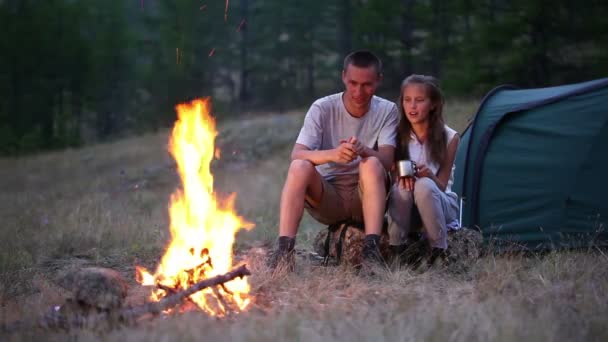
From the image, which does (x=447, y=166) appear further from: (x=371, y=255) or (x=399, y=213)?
(x=371, y=255)

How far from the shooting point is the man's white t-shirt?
4.95 metres

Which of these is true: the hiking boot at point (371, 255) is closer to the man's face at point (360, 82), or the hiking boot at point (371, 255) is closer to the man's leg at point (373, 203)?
the man's leg at point (373, 203)

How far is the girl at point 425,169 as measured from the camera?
4.70 m

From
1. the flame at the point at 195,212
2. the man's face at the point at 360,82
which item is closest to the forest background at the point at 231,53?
the man's face at the point at 360,82

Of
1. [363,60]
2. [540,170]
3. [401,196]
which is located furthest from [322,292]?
[540,170]

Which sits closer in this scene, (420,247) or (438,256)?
(438,256)

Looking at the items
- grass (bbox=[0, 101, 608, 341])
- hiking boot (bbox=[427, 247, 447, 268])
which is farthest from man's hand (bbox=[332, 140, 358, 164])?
hiking boot (bbox=[427, 247, 447, 268])

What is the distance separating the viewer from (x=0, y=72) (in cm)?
2894

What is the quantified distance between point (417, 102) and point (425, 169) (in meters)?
0.49

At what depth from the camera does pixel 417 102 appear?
16.0ft

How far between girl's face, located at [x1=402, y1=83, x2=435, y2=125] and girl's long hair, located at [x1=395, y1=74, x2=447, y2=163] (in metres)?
0.02

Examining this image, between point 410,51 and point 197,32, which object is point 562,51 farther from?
point 197,32

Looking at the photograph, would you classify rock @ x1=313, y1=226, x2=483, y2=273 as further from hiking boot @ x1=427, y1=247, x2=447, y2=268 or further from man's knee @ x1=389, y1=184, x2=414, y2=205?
man's knee @ x1=389, y1=184, x2=414, y2=205

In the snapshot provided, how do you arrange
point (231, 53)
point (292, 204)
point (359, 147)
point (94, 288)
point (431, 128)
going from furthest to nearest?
point (231, 53)
point (431, 128)
point (292, 204)
point (359, 147)
point (94, 288)
